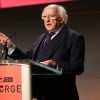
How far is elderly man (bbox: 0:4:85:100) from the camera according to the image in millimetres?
1499

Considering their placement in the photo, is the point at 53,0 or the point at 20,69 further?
the point at 53,0

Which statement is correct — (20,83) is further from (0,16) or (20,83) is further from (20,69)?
(0,16)

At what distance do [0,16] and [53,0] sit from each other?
0.83 meters

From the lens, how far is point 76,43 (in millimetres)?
1590

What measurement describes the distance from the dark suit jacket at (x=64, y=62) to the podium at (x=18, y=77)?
0.21 m

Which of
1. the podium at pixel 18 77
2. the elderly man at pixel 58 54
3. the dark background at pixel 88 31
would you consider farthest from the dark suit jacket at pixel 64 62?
the dark background at pixel 88 31

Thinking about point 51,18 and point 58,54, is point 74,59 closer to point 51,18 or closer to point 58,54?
point 58,54

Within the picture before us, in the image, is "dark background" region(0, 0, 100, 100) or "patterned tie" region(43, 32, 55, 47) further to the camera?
"dark background" region(0, 0, 100, 100)

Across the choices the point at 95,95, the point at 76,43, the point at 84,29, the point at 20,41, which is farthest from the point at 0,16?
the point at 76,43

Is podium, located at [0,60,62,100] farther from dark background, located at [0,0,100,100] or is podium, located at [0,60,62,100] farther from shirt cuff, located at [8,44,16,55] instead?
dark background, located at [0,0,100,100]

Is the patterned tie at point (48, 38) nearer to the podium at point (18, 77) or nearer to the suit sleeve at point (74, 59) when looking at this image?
the suit sleeve at point (74, 59)

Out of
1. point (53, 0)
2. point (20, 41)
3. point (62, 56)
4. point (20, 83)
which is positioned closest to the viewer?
point (20, 83)

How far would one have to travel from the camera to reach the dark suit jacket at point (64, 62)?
1.50 m

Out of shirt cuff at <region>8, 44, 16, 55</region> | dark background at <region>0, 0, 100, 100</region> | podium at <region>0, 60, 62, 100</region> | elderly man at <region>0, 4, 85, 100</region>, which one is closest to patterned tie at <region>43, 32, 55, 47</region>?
elderly man at <region>0, 4, 85, 100</region>
